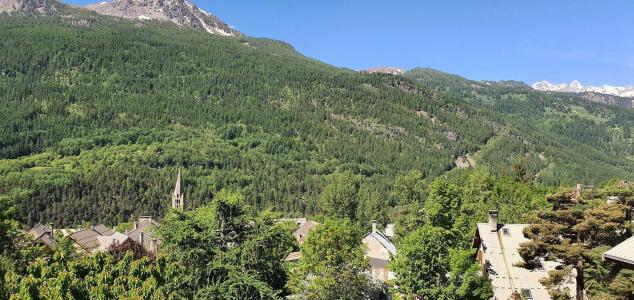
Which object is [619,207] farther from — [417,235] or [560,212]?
[417,235]

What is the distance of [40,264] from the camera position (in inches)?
1264

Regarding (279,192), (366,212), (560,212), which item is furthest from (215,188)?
(560,212)

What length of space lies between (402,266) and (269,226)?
889cm

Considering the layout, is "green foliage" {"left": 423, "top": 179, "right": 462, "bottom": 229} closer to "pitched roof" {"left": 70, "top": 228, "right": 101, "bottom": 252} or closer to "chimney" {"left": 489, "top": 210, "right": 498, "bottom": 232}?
"chimney" {"left": 489, "top": 210, "right": 498, "bottom": 232}

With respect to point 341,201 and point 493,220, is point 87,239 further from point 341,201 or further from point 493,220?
point 493,220

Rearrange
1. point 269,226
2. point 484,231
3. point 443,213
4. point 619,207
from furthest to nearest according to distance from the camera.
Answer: point 443,213
point 484,231
point 269,226
point 619,207

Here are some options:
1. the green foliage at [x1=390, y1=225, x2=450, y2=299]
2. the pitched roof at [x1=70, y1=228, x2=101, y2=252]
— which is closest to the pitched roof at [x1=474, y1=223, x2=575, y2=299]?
the green foliage at [x1=390, y1=225, x2=450, y2=299]

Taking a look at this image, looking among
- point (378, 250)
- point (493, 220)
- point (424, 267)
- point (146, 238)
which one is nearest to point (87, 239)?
point (146, 238)

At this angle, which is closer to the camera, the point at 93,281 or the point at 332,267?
the point at 93,281

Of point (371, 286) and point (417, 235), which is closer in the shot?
point (417, 235)

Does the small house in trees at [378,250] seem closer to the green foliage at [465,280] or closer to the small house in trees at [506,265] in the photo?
the small house in trees at [506,265]

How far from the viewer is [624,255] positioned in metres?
18.2

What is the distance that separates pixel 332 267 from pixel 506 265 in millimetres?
13023

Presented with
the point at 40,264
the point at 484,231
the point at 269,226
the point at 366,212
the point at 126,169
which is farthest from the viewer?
the point at 126,169
